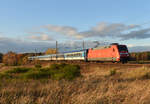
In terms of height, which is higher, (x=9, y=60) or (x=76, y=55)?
(x=76, y=55)

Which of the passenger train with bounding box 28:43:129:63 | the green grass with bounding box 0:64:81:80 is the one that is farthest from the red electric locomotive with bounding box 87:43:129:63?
the green grass with bounding box 0:64:81:80

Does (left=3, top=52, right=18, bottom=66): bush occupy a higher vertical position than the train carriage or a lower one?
lower

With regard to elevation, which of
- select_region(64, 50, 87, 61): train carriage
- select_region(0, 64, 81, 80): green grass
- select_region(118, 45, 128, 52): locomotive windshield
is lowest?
select_region(0, 64, 81, 80): green grass

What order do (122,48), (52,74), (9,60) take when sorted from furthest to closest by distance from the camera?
(9,60) < (122,48) < (52,74)

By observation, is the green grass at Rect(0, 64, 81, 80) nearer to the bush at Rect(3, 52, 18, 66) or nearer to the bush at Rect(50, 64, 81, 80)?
the bush at Rect(50, 64, 81, 80)

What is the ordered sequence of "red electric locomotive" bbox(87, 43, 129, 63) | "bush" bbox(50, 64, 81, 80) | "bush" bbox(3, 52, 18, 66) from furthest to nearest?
"bush" bbox(3, 52, 18, 66) < "red electric locomotive" bbox(87, 43, 129, 63) < "bush" bbox(50, 64, 81, 80)

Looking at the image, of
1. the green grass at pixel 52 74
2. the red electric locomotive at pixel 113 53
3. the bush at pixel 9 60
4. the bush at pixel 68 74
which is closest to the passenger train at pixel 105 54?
the red electric locomotive at pixel 113 53

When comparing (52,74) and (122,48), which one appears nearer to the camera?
(52,74)

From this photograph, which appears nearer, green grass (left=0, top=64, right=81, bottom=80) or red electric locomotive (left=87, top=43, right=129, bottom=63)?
green grass (left=0, top=64, right=81, bottom=80)

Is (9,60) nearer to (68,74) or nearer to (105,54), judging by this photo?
(105,54)

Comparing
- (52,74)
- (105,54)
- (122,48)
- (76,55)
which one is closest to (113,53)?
(122,48)

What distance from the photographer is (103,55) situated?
25.1 m

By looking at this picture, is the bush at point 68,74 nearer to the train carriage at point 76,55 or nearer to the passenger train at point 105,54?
the passenger train at point 105,54

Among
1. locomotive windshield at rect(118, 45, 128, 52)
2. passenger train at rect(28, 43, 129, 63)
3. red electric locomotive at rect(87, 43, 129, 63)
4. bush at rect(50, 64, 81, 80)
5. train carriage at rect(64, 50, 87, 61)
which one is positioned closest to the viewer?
bush at rect(50, 64, 81, 80)
